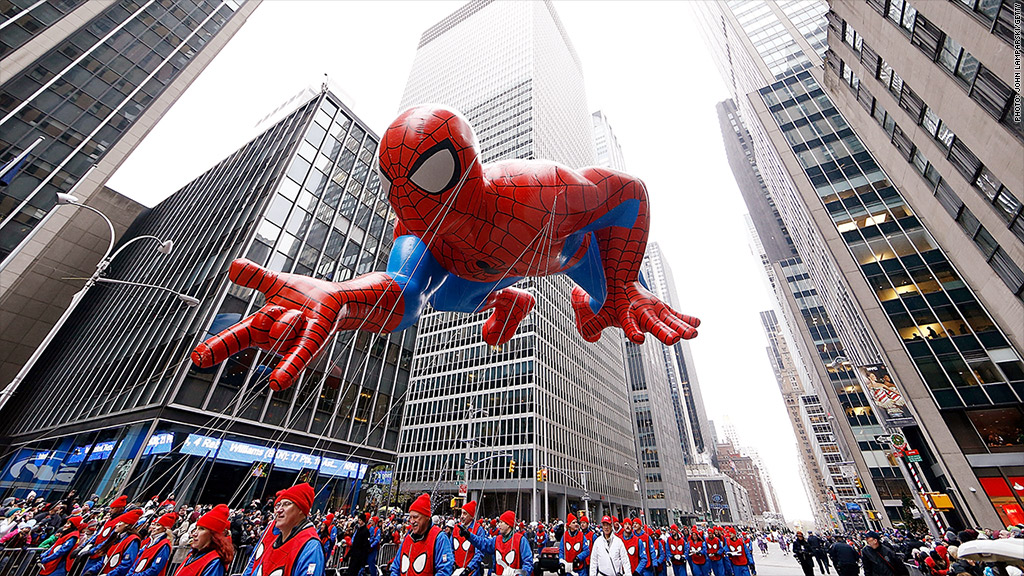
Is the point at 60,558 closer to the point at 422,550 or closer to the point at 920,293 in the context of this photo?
the point at 422,550

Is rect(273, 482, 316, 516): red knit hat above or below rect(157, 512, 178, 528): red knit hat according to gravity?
above

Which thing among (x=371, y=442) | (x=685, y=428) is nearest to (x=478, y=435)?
(x=371, y=442)

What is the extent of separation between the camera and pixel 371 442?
22594mm

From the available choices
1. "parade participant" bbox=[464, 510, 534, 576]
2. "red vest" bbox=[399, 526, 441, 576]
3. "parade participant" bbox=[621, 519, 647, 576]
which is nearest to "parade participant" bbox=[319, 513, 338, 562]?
"parade participant" bbox=[464, 510, 534, 576]

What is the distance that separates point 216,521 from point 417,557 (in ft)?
6.00

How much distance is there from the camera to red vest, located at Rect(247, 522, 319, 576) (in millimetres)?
2918

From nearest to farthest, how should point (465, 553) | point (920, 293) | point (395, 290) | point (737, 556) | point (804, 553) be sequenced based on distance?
point (465, 553) → point (395, 290) → point (737, 556) → point (804, 553) → point (920, 293)

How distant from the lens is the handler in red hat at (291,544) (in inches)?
115

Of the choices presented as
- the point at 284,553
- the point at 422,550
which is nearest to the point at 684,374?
the point at 422,550

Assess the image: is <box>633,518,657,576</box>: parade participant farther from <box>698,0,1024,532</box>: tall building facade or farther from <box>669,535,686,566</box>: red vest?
<box>698,0,1024,532</box>: tall building facade

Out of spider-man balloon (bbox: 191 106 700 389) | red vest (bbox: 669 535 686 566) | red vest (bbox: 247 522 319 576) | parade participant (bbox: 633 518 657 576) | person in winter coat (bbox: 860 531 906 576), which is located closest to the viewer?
red vest (bbox: 247 522 319 576)

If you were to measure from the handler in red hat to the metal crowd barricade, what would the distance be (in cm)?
583

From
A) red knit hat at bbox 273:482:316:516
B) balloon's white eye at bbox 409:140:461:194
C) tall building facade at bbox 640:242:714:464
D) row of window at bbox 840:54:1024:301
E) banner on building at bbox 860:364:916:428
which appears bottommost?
red knit hat at bbox 273:482:316:516

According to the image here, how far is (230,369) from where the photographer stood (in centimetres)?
1823
